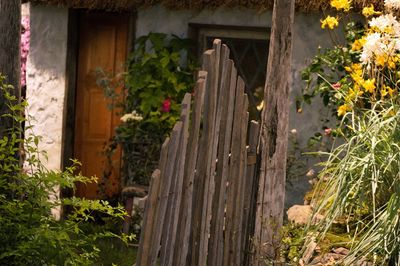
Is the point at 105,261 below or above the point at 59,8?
below

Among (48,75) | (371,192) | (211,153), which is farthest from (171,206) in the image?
(48,75)

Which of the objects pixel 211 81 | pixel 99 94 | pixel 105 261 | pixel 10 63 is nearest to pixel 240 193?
pixel 211 81

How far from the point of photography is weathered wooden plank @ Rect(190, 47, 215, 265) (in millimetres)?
4863

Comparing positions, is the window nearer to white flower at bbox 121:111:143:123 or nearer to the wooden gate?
white flower at bbox 121:111:143:123

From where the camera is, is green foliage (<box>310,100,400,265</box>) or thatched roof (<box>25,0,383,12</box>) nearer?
green foliage (<box>310,100,400,265</box>)

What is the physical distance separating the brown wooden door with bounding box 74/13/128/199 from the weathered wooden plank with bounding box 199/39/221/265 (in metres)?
5.35

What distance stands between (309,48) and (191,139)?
5.26 m

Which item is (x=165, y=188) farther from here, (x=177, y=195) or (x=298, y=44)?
(x=298, y=44)

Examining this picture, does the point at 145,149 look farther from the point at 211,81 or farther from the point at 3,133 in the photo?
the point at 211,81

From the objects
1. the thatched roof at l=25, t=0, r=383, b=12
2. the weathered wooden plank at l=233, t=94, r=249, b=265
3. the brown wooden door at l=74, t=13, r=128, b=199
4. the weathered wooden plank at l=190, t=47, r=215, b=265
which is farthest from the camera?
the brown wooden door at l=74, t=13, r=128, b=199

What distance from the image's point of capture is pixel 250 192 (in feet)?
20.2

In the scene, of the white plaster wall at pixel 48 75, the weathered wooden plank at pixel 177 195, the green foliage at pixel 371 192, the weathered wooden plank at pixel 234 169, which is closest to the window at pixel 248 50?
the white plaster wall at pixel 48 75

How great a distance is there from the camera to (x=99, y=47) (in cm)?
1045

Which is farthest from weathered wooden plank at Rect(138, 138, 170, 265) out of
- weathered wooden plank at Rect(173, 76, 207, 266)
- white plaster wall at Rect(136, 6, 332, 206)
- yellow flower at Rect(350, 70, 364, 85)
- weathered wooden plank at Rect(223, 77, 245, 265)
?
white plaster wall at Rect(136, 6, 332, 206)
